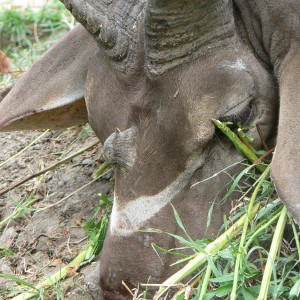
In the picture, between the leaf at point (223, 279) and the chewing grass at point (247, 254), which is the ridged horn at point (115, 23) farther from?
the leaf at point (223, 279)

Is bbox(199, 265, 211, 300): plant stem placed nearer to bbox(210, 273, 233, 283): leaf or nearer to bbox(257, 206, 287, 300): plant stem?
bbox(210, 273, 233, 283): leaf

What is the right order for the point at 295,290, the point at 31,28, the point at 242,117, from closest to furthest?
the point at 295,290 < the point at 242,117 < the point at 31,28

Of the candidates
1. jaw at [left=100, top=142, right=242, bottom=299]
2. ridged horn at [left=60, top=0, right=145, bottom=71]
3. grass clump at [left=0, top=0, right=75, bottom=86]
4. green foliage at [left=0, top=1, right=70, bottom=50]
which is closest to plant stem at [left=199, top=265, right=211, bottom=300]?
jaw at [left=100, top=142, right=242, bottom=299]

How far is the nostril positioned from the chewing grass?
32 centimetres

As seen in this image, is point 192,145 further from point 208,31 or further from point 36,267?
point 36,267

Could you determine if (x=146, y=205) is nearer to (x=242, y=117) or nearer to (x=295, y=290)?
(x=242, y=117)

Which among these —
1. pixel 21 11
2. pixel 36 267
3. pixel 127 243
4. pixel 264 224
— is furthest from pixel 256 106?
pixel 21 11

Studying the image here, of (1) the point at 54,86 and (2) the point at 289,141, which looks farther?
(1) the point at 54,86

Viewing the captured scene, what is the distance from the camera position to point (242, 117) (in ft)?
12.0

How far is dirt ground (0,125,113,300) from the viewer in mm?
4395

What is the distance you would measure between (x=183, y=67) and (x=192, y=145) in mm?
310

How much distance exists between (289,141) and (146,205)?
0.62 metres

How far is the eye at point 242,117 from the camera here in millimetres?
3621

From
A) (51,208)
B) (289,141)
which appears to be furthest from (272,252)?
(51,208)
